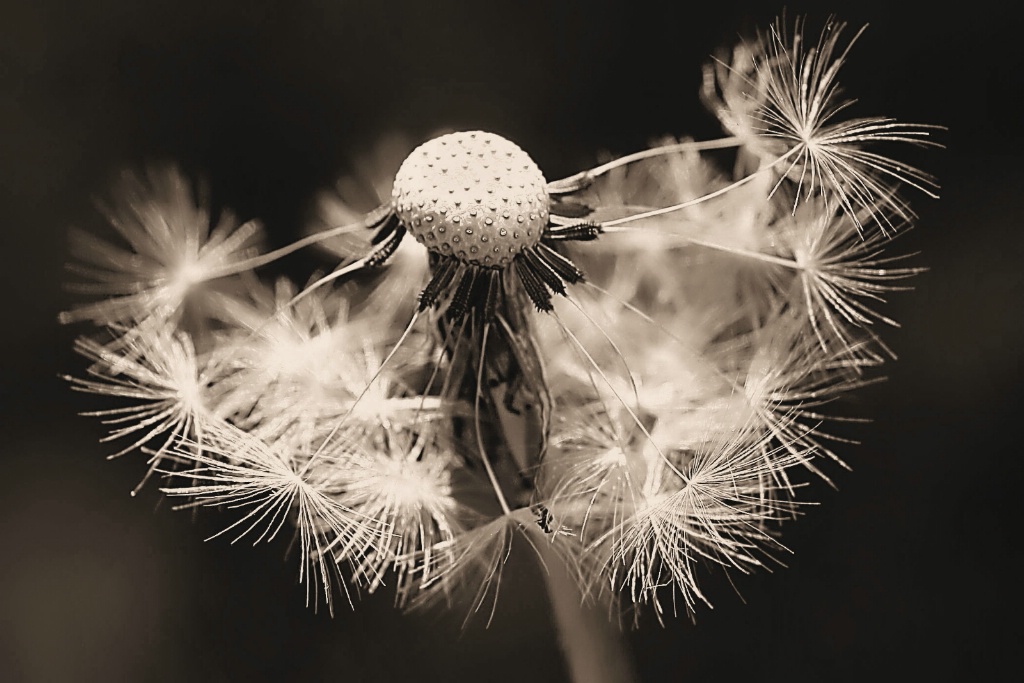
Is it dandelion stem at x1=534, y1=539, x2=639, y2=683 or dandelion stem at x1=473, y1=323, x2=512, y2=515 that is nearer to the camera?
dandelion stem at x1=473, y1=323, x2=512, y2=515

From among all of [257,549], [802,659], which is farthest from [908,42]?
[257,549]

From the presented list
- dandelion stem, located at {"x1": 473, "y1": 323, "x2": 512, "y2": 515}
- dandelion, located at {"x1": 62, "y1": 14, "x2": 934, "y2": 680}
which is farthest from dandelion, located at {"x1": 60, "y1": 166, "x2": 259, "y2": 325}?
dandelion stem, located at {"x1": 473, "y1": 323, "x2": 512, "y2": 515}

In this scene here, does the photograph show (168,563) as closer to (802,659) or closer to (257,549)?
(257,549)

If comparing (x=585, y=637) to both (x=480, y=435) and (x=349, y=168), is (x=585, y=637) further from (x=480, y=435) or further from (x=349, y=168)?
(x=349, y=168)

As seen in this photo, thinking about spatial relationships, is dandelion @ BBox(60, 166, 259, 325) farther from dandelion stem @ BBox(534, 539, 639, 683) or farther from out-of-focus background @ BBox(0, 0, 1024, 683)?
dandelion stem @ BBox(534, 539, 639, 683)

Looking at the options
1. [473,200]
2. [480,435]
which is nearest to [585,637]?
[480,435]

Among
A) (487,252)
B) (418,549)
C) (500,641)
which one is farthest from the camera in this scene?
(500,641)

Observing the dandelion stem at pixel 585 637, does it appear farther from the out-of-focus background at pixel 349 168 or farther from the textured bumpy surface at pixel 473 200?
the textured bumpy surface at pixel 473 200
